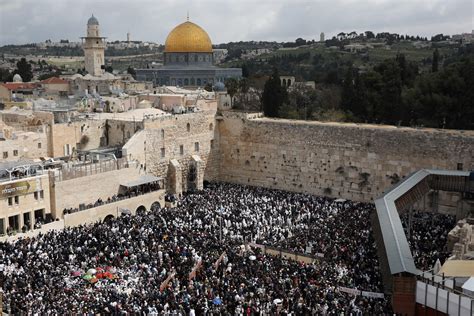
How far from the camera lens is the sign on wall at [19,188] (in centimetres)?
1984

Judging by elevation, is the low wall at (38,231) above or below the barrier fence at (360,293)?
above

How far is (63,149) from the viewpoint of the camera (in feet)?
84.1

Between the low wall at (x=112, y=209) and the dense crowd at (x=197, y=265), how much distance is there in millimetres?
1123

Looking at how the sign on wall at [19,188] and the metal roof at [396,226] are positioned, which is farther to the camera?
the sign on wall at [19,188]

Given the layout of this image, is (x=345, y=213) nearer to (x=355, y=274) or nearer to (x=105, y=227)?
(x=355, y=274)

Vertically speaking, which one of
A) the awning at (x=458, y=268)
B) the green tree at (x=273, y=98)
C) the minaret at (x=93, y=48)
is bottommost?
the awning at (x=458, y=268)

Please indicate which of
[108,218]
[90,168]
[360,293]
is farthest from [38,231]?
[360,293]

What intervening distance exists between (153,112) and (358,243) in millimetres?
14328

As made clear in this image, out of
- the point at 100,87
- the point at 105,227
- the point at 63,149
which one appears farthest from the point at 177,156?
the point at 100,87

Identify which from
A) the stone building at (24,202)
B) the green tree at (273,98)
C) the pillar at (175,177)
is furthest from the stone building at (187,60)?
the stone building at (24,202)

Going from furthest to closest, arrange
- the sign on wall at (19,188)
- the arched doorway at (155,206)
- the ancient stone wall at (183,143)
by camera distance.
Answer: the ancient stone wall at (183,143)
the arched doorway at (155,206)
the sign on wall at (19,188)

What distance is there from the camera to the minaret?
5222cm

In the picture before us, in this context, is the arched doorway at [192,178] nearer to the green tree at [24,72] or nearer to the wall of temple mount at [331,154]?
the wall of temple mount at [331,154]

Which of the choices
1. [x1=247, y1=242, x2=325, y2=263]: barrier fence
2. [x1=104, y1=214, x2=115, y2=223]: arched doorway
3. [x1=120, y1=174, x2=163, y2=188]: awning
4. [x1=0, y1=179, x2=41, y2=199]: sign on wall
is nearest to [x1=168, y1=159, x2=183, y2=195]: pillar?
[x1=120, y1=174, x2=163, y2=188]: awning
